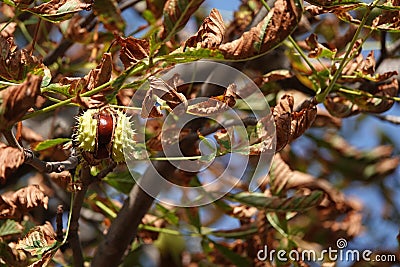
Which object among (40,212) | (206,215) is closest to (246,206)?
(40,212)

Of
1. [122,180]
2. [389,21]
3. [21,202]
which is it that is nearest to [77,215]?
[21,202]

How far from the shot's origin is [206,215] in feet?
8.45

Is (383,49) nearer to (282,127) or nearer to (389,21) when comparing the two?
(389,21)

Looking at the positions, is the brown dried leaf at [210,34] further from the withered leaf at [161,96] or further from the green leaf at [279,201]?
the green leaf at [279,201]

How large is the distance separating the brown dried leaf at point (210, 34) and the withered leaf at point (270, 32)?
0.07 feet

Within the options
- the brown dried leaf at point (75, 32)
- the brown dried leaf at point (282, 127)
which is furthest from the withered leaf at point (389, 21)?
the brown dried leaf at point (75, 32)

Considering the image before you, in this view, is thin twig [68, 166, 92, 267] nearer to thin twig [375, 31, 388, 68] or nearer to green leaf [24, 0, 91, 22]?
green leaf [24, 0, 91, 22]

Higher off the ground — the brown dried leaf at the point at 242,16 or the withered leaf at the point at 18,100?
the brown dried leaf at the point at 242,16

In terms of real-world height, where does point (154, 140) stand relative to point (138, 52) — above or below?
below

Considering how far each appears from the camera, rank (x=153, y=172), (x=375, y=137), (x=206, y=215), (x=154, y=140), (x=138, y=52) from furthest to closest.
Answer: (x=375, y=137)
(x=206, y=215)
(x=153, y=172)
(x=154, y=140)
(x=138, y=52)

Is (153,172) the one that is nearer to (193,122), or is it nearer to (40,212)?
(193,122)

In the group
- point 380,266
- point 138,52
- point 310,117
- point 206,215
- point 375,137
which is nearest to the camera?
point 138,52

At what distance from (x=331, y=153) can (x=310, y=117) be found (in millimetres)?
1579

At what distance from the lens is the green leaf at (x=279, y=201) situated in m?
1.42
